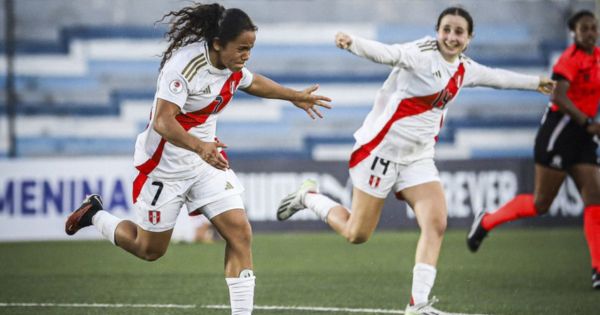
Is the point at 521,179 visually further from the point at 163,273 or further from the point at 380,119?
the point at 380,119

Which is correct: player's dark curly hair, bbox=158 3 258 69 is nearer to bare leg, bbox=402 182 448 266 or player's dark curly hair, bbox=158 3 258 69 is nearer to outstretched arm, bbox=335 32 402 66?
outstretched arm, bbox=335 32 402 66

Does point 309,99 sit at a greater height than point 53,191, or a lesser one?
greater

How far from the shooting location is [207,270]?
10.5 metres

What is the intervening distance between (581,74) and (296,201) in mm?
2813

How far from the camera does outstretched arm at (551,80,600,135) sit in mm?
8711

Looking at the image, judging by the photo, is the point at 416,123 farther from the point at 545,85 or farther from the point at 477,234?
the point at 477,234

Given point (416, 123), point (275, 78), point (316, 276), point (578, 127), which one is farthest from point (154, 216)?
point (275, 78)

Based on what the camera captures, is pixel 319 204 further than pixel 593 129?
No

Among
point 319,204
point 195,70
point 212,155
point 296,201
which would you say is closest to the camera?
point 212,155

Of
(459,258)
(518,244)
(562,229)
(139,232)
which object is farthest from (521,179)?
(139,232)

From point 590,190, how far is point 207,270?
3.97m

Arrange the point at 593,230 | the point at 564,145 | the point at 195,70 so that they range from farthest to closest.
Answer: the point at 564,145 → the point at 593,230 → the point at 195,70

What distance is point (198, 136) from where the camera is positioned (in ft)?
20.6

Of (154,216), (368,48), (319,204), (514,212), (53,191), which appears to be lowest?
(53,191)
